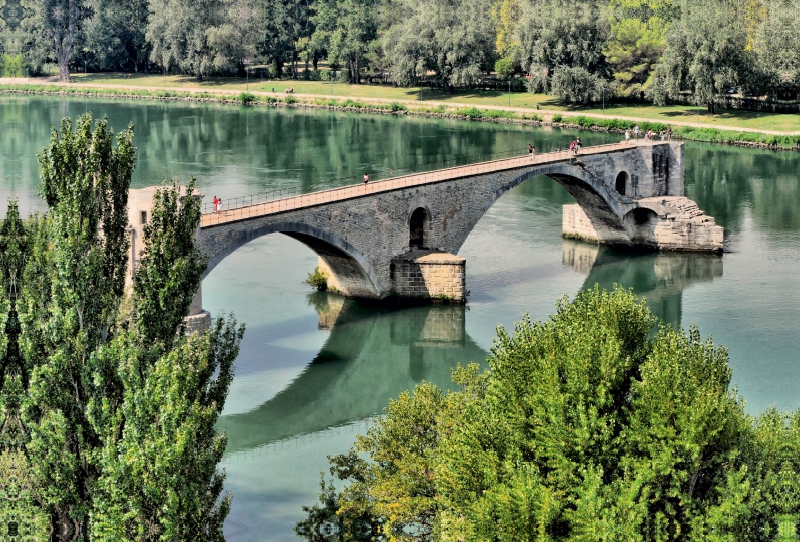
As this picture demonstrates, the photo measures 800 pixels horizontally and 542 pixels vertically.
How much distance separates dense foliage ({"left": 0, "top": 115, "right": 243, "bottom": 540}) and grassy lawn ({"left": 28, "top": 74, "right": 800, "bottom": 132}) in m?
78.7

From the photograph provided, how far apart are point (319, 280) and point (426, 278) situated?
4559mm

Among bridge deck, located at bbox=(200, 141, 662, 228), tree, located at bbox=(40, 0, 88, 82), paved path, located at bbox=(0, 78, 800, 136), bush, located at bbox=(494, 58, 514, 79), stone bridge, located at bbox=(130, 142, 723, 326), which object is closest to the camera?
bridge deck, located at bbox=(200, 141, 662, 228)

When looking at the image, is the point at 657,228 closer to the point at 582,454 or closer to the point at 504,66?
the point at 582,454

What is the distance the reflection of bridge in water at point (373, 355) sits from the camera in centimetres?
3797

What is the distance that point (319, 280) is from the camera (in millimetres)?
51281

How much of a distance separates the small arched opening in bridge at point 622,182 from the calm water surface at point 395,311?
13.3 feet

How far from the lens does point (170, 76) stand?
456 feet

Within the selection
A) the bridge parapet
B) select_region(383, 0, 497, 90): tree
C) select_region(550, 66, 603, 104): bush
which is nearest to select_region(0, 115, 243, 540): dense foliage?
the bridge parapet

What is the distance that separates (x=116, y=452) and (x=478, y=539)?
6.52 meters

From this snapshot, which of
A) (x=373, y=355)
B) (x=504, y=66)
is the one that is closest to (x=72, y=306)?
(x=373, y=355)

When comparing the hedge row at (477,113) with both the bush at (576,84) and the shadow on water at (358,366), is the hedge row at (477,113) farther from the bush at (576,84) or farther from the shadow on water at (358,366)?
the shadow on water at (358,366)

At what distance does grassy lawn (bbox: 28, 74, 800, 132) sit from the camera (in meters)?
97.4

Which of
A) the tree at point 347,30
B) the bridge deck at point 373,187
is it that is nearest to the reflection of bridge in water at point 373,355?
the bridge deck at point 373,187

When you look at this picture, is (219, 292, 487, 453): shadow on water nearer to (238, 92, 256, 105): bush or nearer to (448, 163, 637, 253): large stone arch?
(448, 163, 637, 253): large stone arch
